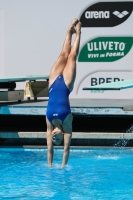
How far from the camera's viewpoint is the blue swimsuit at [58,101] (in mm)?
7230

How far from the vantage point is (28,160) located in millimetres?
8773

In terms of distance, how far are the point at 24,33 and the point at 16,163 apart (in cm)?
499

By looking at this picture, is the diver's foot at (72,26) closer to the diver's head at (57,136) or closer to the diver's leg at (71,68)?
the diver's leg at (71,68)

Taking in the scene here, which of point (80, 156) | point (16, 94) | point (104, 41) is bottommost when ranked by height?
point (80, 156)

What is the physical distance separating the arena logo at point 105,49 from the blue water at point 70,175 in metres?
3.50

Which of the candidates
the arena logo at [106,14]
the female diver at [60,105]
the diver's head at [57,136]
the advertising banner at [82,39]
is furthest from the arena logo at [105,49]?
the diver's head at [57,136]

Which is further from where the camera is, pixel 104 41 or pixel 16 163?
pixel 104 41

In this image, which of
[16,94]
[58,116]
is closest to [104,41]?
[16,94]

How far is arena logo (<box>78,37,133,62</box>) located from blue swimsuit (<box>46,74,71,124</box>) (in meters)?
5.42

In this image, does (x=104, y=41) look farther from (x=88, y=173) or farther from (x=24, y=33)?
(x=88, y=173)

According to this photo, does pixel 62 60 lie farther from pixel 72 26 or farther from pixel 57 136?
pixel 57 136

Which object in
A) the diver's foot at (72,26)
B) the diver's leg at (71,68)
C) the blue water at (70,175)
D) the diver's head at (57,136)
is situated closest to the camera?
the blue water at (70,175)

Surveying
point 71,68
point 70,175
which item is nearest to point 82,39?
point 71,68

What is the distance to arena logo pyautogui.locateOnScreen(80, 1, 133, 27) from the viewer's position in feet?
41.3
